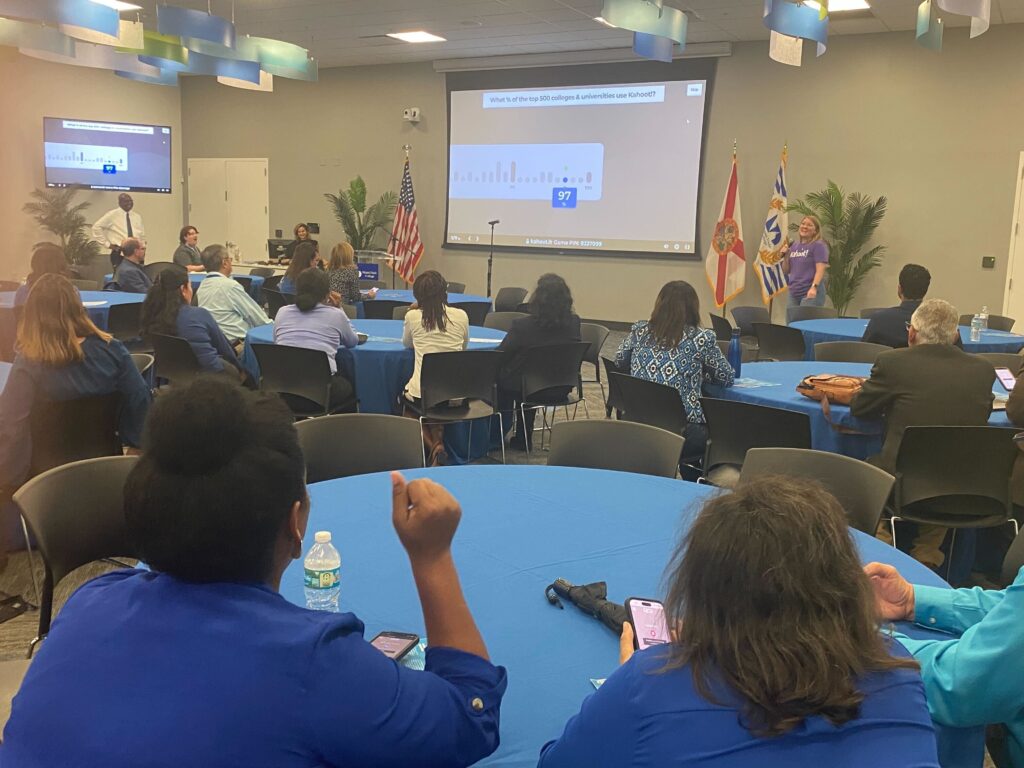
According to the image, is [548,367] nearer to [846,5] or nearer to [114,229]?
[846,5]

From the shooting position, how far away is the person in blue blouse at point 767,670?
3.54 ft

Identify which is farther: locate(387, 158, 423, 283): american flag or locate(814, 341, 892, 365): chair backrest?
locate(387, 158, 423, 283): american flag

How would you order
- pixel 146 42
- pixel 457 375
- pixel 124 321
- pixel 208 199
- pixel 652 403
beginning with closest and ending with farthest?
pixel 652 403 < pixel 457 375 < pixel 124 321 < pixel 146 42 < pixel 208 199

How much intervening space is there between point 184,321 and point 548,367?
7.29ft

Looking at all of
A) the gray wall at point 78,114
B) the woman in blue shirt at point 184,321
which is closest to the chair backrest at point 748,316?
the woman in blue shirt at point 184,321

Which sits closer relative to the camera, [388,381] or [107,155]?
[388,381]

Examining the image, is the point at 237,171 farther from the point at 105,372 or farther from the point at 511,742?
the point at 511,742

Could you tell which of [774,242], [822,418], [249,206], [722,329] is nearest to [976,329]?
[722,329]

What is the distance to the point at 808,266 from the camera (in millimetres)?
8742

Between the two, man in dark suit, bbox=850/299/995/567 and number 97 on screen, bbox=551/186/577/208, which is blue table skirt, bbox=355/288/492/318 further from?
man in dark suit, bbox=850/299/995/567

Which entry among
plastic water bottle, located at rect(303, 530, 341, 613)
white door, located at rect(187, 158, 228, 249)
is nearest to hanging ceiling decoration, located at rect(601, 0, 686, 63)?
plastic water bottle, located at rect(303, 530, 341, 613)

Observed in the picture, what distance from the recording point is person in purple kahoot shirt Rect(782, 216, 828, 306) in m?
8.66

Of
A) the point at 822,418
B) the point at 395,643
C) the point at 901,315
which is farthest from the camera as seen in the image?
the point at 901,315

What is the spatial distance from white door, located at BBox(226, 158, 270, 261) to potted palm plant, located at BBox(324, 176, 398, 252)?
171 cm
